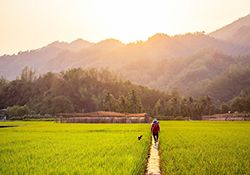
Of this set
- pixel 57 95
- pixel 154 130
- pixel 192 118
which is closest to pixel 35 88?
pixel 57 95

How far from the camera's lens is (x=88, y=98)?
154250mm

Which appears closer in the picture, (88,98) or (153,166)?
(153,166)

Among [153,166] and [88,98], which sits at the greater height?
[88,98]

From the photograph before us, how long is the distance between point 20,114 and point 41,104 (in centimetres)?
1601

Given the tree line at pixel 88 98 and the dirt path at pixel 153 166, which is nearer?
the dirt path at pixel 153 166

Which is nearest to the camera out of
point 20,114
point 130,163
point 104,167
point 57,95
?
point 104,167

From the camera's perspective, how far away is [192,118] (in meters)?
135

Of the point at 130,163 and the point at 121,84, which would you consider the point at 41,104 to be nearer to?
the point at 121,84

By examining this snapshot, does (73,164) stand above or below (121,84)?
below

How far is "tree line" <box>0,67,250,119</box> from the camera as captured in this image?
431ft

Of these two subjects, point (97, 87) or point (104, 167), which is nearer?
point (104, 167)

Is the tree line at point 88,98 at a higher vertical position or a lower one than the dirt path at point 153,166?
higher

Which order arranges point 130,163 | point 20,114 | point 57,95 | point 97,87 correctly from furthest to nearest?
point 97,87 → point 57,95 → point 20,114 → point 130,163

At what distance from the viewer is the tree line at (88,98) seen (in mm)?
131250
